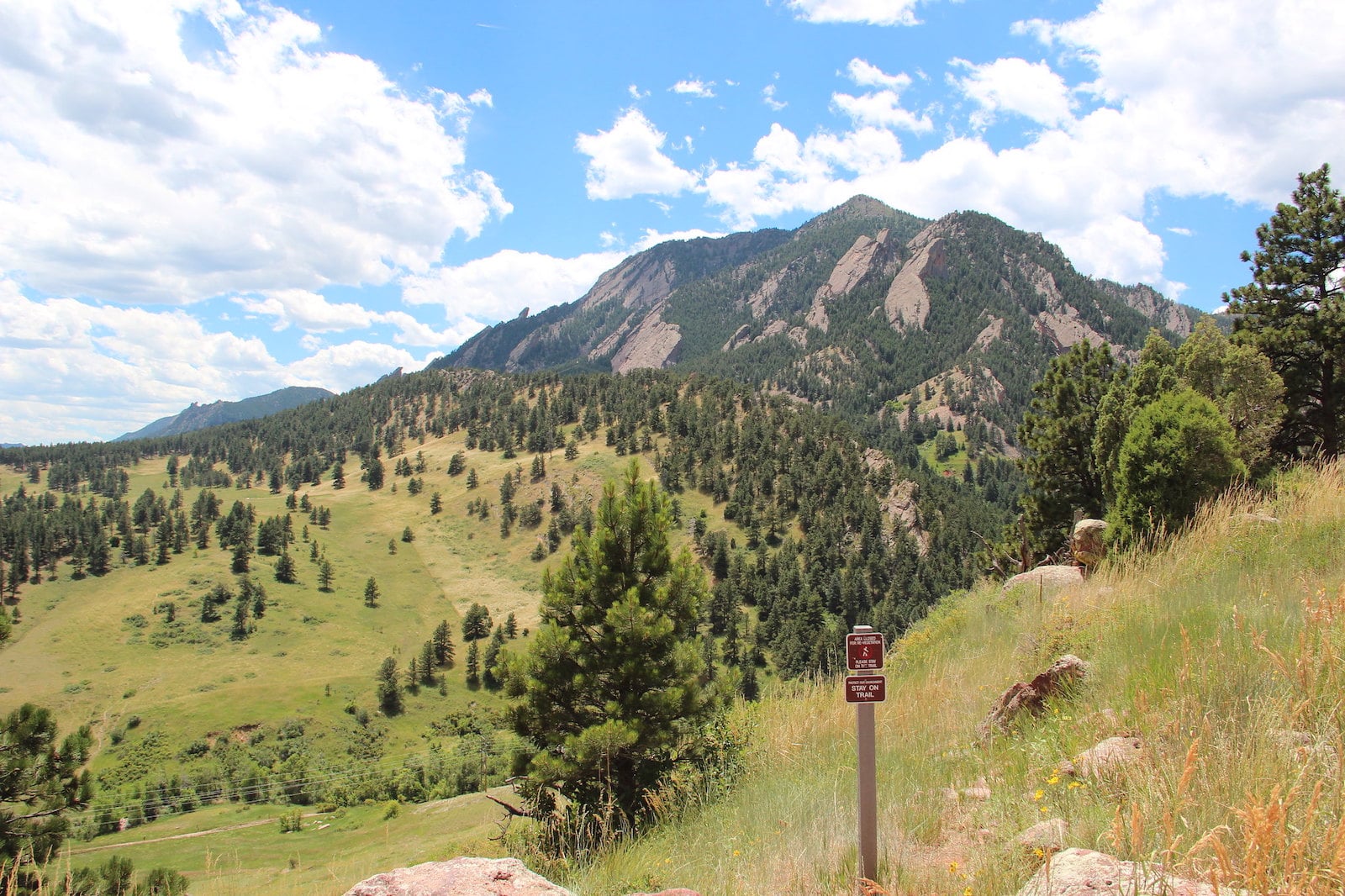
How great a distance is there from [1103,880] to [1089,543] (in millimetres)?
12996

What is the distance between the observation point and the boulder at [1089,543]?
13.2m

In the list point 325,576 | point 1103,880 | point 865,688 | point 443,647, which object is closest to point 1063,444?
point 865,688

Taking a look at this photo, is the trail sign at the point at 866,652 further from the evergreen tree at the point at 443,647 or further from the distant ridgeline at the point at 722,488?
the evergreen tree at the point at 443,647

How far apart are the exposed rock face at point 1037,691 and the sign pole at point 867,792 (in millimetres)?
2851

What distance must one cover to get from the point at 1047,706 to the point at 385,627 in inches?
4673

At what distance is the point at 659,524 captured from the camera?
1146cm

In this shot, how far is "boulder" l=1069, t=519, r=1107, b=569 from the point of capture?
13180mm

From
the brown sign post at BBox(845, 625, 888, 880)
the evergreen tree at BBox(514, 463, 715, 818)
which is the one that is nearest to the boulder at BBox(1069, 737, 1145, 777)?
the brown sign post at BBox(845, 625, 888, 880)

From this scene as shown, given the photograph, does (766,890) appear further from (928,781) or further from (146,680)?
(146,680)

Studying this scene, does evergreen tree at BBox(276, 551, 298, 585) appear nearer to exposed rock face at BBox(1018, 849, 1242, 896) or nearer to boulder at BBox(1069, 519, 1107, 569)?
boulder at BBox(1069, 519, 1107, 569)

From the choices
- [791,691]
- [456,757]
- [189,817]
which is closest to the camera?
[791,691]

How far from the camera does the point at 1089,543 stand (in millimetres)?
13875

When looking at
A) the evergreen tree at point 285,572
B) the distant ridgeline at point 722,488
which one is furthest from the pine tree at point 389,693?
the distant ridgeline at point 722,488

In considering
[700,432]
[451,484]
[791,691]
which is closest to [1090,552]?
[791,691]
